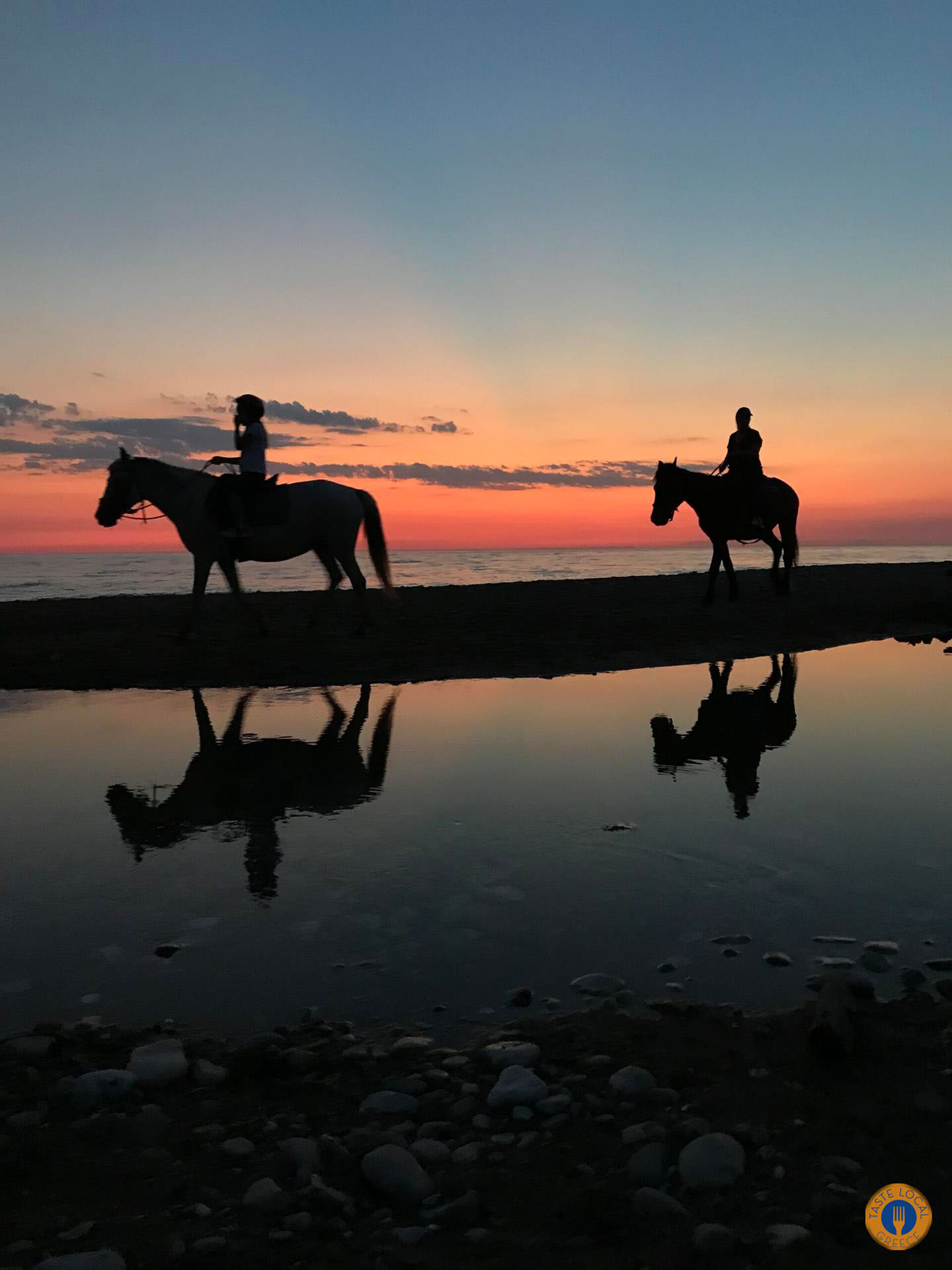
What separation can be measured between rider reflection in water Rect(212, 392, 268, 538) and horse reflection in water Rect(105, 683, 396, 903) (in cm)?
528

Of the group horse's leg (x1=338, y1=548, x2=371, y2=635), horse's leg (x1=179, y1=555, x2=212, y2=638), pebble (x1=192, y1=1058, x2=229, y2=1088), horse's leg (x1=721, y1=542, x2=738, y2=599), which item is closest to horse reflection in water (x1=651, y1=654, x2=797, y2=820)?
pebble (x1=192, y1=1058, x2=229, y2=1088)

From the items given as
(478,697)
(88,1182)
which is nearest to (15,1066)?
(88,1182)

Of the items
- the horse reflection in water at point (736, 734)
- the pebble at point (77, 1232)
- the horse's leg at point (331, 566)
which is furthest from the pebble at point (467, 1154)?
the horse's leg at point (331, 566)

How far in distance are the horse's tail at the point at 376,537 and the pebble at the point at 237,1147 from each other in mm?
11969

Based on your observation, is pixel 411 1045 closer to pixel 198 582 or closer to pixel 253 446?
pixel 253 446

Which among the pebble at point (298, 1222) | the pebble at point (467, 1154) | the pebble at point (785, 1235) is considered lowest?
the pebble at point (298, 1222)

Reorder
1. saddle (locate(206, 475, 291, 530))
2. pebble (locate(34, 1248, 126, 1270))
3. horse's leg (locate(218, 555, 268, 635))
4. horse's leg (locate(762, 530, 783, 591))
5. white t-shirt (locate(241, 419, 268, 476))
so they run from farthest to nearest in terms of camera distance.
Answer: horse's leg (locate(762, 530, 783, 591))
horse's leg (locate(218, 555, 268, 635))
saddle (locate(206, 475, 291, 530))
white t-shirt (locate(241, 419, 268, 476))
pebble (locate(34, 1248, 126, 1270))

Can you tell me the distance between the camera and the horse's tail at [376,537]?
14453mm

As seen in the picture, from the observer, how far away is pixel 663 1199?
87.8 inches

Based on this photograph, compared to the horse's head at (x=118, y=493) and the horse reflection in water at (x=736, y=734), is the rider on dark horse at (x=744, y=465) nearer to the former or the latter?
the horse reflection in water at (x=736, y=734)

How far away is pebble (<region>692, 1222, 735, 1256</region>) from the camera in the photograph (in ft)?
6.84

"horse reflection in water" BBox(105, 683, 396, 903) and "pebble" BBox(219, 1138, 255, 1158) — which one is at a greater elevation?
"horse reflection in water" BBox(105, 683, 396, 903)

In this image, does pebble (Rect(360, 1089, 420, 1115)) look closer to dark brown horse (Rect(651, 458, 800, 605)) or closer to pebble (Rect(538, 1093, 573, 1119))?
pebble (Rect(538, 1093, 573, 1119))

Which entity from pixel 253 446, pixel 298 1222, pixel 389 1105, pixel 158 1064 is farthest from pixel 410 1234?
pixel 253 446
